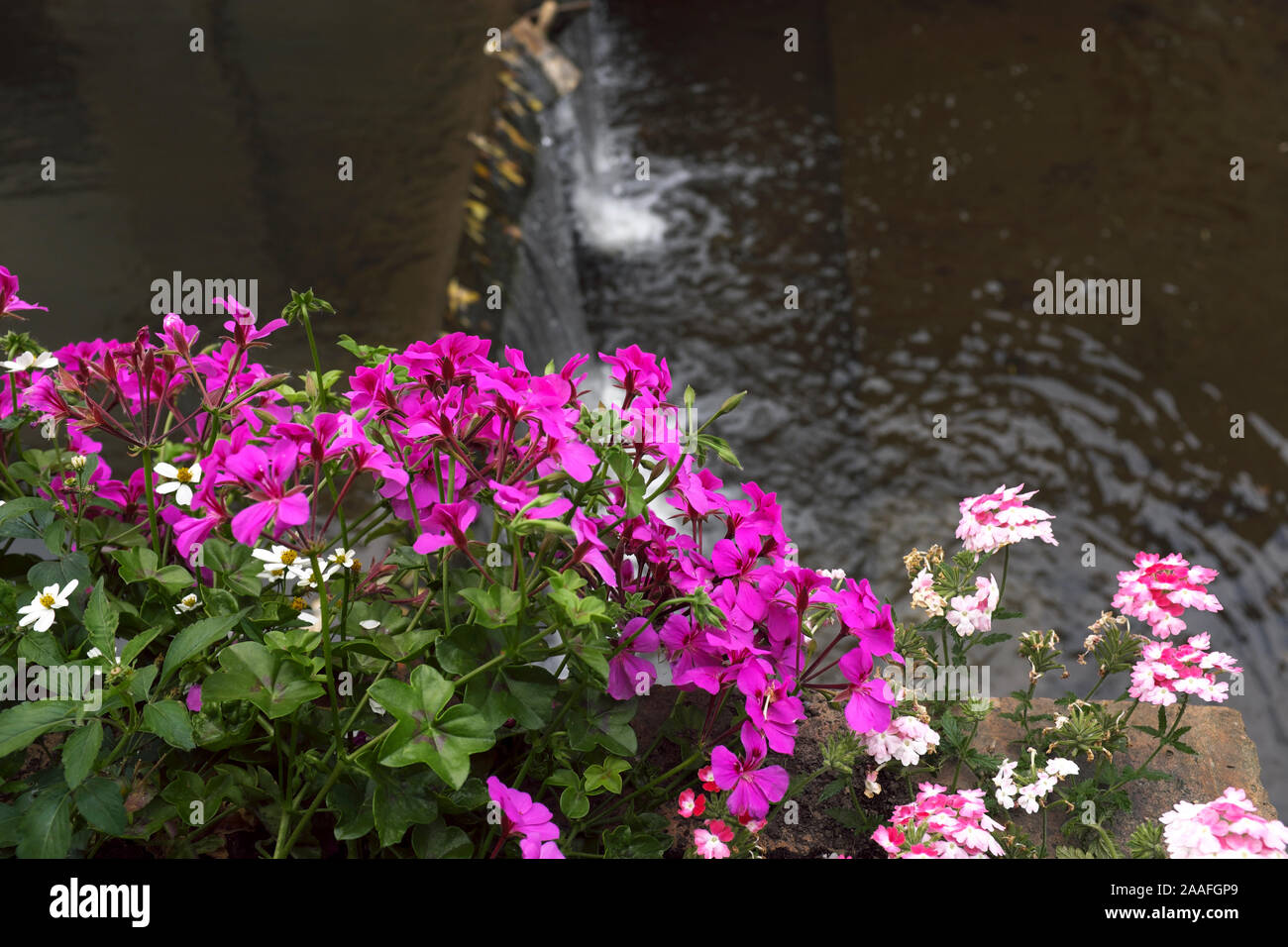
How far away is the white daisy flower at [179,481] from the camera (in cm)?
108

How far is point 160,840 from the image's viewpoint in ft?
3.92

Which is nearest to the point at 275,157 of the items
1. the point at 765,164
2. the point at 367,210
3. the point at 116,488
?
the point at 367,210

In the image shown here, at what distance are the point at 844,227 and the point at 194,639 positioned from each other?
16.0 ft

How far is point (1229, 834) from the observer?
3.29 ft

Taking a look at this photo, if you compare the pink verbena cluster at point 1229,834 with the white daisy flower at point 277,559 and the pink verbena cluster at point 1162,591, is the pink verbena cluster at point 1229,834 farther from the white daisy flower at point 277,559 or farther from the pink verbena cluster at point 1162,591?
the white daisy flower at point 277,559

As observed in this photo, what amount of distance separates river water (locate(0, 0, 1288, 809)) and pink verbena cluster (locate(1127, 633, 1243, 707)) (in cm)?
245

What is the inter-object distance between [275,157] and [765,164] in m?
2.72

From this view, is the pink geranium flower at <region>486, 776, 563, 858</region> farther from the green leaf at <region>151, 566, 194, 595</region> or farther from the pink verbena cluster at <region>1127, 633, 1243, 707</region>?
the pink verbena cluster at <region>1127, 633, 1243, 707</region>

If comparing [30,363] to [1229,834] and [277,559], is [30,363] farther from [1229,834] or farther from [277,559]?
[1229,834]

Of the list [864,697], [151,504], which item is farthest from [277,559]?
[864,697]

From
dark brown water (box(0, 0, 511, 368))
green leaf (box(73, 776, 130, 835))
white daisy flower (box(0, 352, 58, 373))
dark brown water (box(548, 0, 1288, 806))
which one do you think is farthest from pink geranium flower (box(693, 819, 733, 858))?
dark brown water (box(548, 0, 1288, 806))

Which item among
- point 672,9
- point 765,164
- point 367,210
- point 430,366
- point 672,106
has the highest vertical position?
point 672,9
